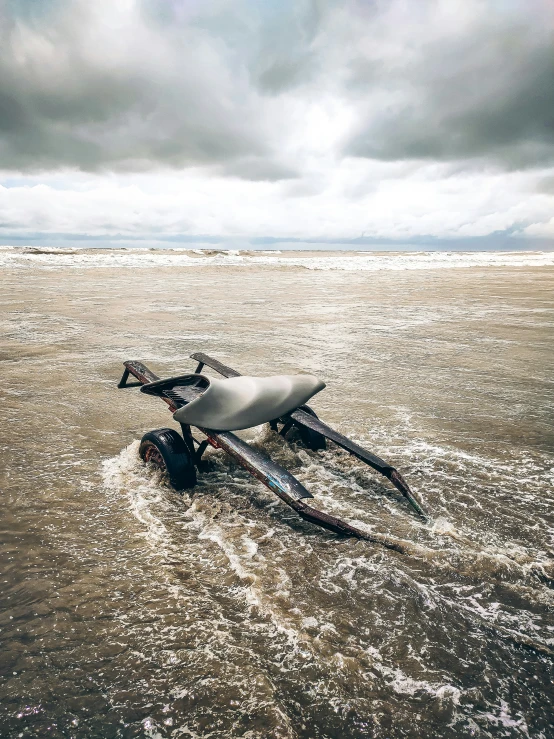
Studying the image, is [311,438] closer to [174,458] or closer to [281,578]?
[174,458]

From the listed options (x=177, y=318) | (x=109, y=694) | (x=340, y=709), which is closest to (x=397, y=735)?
(x=340, y=709)

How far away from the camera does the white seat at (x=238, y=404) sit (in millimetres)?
3227

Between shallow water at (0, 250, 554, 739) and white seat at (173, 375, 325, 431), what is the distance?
0.65m

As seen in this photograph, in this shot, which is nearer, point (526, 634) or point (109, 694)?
point (109, 694)

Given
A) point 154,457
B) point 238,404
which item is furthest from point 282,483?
point 154,457

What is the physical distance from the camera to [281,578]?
8.48ft

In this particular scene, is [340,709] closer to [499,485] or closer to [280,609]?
[280,609]

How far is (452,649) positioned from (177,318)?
10543 millimetres

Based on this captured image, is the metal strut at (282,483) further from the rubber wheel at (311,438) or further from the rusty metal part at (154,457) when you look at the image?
the rubber wheel at (311,438)

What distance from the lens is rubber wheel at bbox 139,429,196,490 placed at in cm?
346

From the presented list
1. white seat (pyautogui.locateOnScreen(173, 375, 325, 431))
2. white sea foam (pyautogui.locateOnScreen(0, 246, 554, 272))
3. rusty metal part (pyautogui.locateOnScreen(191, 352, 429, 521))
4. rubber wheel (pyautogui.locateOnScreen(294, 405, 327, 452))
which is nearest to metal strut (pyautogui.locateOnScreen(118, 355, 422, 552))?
white seat (pyautogui.locateOnScreen(173, 375, 325, 431))

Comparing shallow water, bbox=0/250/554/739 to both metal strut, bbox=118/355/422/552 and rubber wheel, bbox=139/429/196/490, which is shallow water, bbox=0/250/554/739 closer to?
rubber wheel, bbox=139/429/196/490

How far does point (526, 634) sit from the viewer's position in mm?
2221

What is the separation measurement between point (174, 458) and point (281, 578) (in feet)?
4.35
